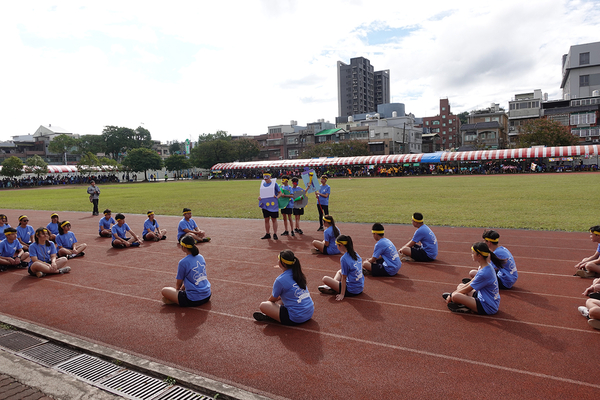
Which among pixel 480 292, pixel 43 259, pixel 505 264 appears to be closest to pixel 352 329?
pixel 480 292

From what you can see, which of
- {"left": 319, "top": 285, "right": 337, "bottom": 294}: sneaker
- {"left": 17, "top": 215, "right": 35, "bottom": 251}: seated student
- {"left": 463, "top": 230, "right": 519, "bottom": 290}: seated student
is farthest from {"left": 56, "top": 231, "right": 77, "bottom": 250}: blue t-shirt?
{"left": 463, "top": 230, "right": 519, "bottom": 290}: seated student

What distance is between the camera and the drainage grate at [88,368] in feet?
14.9

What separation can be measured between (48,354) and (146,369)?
5.60 feet

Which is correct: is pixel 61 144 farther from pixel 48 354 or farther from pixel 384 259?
pixel 384 259

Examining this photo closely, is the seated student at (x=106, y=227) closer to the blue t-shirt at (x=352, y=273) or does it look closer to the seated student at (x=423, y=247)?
the blue t-shirt at (x=352, y=273)

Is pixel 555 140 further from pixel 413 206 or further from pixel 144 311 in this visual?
pixel 144 311

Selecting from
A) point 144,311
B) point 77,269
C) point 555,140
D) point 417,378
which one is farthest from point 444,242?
point 555,140

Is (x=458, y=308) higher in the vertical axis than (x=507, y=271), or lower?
lower

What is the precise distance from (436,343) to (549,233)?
30.1ft

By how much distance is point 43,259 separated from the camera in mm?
9016

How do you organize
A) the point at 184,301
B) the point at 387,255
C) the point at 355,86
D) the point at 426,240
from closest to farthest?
the point at 184,301, the point at 387,255, the point at 426,240, the point at 355,86

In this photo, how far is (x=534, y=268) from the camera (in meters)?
8.38

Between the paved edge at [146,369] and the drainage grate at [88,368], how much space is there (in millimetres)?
82

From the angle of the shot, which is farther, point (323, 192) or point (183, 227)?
point (323, 192)
